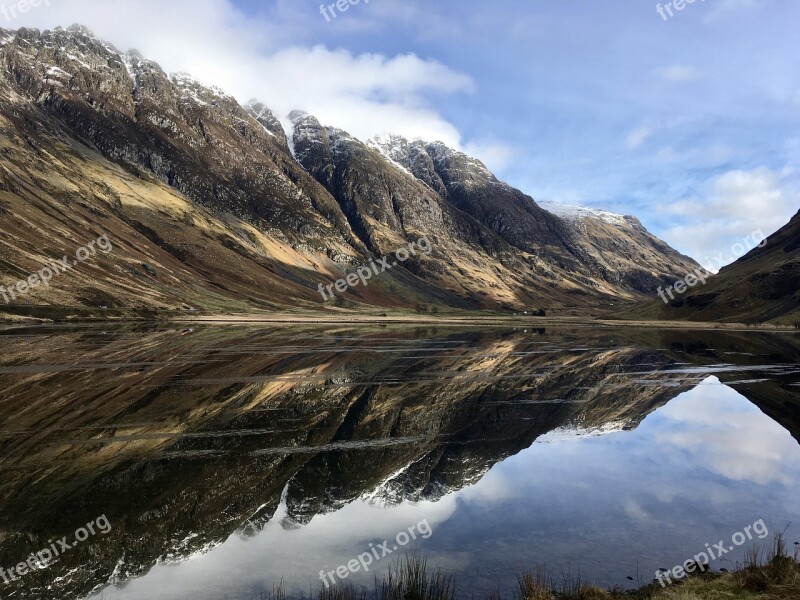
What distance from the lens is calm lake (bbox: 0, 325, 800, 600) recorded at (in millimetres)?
14648

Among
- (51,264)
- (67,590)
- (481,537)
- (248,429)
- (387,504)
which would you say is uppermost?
(51,264)

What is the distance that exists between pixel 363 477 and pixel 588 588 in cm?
1093

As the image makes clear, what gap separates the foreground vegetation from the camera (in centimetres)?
1214

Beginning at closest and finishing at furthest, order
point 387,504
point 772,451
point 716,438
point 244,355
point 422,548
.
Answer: point 422,548, point 387,504, point 772,451, point 716,438, point 244,355

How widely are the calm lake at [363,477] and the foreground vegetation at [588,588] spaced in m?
0.64

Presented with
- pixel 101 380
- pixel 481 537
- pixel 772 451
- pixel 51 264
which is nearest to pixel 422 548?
pixel 481 537

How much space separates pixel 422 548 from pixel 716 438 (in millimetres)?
23881

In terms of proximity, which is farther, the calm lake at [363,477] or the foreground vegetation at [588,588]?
the calm lake at [363,477]

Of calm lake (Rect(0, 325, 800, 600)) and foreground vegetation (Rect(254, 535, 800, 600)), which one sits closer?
foreground vegetation (Rect(254, 535, 800, 600))

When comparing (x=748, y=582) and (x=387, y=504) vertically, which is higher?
(x=387, y=504)

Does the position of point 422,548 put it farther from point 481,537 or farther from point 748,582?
point 748,582

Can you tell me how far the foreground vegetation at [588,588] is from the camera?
12.1 metres

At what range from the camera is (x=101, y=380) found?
1572 inches

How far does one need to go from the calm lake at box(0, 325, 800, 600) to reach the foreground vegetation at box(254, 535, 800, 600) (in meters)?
0.64
